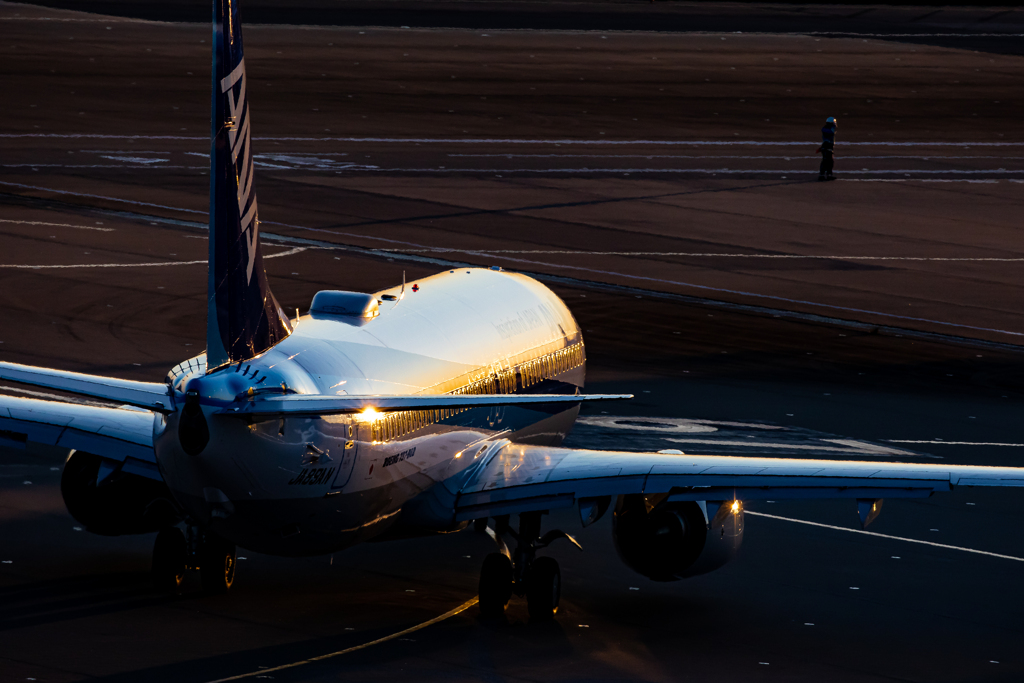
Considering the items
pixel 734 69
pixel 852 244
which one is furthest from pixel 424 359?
pixel 734 69

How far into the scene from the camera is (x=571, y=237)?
67.0 metres

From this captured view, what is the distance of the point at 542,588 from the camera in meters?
26.5

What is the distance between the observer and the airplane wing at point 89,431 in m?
26.1

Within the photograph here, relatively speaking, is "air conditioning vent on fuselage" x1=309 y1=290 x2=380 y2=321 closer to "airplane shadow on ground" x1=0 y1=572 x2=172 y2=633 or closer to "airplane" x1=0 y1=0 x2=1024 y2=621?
"airplane" x1=0 y1=0 x2=1024 y2=621

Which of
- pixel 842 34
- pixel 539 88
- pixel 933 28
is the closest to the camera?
pixel 539 88

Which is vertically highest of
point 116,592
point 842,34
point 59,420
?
point 842,34

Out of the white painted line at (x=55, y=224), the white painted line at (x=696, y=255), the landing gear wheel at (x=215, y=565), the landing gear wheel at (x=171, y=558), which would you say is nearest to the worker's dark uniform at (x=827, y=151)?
the white painted line at (x=696, y=255)

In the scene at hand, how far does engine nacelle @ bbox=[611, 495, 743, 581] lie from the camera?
26.4 metres

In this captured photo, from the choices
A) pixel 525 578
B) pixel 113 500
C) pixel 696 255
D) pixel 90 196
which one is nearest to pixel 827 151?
pixel 696 255

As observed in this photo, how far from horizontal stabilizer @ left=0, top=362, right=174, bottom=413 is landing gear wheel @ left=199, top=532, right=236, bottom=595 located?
5397mm

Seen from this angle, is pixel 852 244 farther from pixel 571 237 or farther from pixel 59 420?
pixel 59 420

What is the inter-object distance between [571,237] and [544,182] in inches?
519

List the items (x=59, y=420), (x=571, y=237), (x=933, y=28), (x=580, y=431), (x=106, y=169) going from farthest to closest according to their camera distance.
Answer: (x=933, y=28) → (x=106, y=169) → (x=571, y=237) → (x=580, y=431) → (x=59, y=420)

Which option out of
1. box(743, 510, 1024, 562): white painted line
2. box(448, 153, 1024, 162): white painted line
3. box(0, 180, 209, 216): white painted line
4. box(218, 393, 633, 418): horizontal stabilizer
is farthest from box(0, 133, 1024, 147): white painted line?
box(218, 393, 633, 418): horizontal stabilizer
